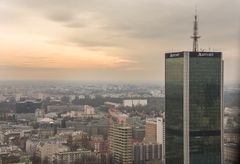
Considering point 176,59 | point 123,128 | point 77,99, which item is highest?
point 176,59

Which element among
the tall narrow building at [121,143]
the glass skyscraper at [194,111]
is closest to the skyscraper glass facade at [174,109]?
the glass skyscraper at [194,111]

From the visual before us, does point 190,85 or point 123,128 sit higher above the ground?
point 190,85

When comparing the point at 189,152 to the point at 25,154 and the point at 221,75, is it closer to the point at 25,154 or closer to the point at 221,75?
the point at 221,75

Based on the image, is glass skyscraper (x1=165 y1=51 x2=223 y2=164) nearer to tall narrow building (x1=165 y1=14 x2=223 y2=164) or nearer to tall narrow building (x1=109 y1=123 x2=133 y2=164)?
tall narrow building (x1=165 y1=14 x2=223 y2=164)

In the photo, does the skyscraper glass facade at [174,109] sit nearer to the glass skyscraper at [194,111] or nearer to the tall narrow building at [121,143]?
the glass skyscraper at [194,111]

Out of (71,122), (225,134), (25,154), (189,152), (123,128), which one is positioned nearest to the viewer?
(25,154)

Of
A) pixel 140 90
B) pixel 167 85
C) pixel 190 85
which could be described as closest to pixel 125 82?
pixel 140 90

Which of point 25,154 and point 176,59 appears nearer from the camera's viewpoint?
point 25,154

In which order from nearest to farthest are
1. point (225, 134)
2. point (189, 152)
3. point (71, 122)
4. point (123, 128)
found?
point (71, 122), point (123, 128), point (225, 134), point (189, 152)

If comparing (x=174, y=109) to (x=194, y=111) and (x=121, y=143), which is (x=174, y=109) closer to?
(x=194, y=111)
